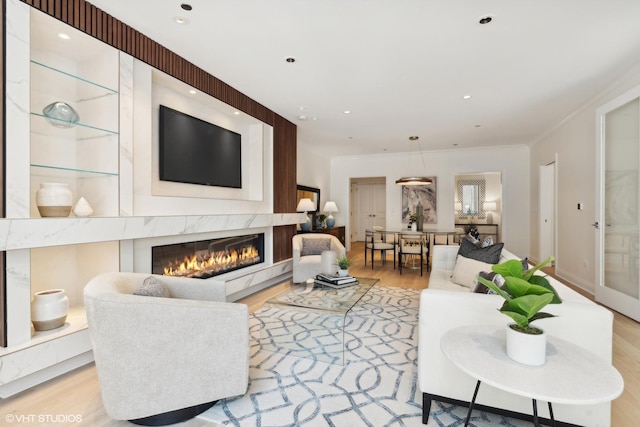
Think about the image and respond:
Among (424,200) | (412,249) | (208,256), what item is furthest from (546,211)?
(208,256)

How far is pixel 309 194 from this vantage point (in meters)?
7.58

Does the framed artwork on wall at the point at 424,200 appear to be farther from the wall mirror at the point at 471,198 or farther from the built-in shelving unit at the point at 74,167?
the built-in shelving unit at the point at 74,167

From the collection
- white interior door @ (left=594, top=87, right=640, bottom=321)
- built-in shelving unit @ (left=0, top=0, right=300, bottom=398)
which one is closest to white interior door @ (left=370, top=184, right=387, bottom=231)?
white interior door @ (left=594, top=87, right=640, bottom=321)

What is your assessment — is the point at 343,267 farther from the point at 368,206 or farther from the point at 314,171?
the point at 368,206

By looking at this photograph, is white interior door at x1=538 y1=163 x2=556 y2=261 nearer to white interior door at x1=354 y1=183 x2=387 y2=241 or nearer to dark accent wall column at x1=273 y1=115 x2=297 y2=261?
dark accent wall column at x1=273 y1=115 x2=297 y2=261

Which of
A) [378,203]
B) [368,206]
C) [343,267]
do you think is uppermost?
[378,203]

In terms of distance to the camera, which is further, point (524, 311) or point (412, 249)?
point (412, 249)

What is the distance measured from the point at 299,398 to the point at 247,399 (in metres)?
0.32

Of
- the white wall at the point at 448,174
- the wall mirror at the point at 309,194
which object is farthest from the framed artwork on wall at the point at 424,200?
the wall mirror at the point at 309,194

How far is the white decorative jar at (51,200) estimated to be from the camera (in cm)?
221

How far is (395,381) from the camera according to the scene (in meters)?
2.17

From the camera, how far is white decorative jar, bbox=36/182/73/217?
7.27 feet

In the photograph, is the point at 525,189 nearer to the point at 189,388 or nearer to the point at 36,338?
the point at 189,388

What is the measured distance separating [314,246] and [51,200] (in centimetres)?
352
